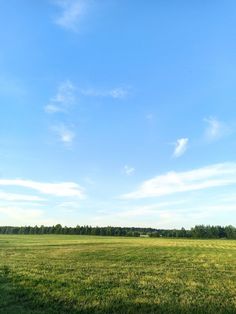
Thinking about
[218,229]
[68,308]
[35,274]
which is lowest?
[68,308]

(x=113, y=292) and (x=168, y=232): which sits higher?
(x=168, y=232)

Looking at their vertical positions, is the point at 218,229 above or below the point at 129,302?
above

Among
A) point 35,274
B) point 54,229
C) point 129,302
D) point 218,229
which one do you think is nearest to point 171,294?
point 129,302

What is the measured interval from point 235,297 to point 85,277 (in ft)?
21.8

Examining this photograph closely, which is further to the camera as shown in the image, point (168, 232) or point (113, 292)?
point (168, 232)

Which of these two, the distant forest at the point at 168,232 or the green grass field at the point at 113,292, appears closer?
the green grass field at the point at 113,292

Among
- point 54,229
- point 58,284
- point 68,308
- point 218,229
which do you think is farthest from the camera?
point 54,229

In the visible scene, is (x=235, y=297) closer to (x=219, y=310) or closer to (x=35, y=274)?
(x=219, y=310)

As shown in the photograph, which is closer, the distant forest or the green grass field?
the green grass field

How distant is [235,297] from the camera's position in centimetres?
1340

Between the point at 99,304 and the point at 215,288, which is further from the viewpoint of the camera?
the point at 215,288

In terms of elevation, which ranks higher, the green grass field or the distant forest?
the distant forest

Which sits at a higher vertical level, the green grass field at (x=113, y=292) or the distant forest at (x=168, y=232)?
the distant forest at (x=168, y=232)

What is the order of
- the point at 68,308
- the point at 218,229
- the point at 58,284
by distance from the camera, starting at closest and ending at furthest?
the point at 68,308, the point at 58,284, the point at 218,229
